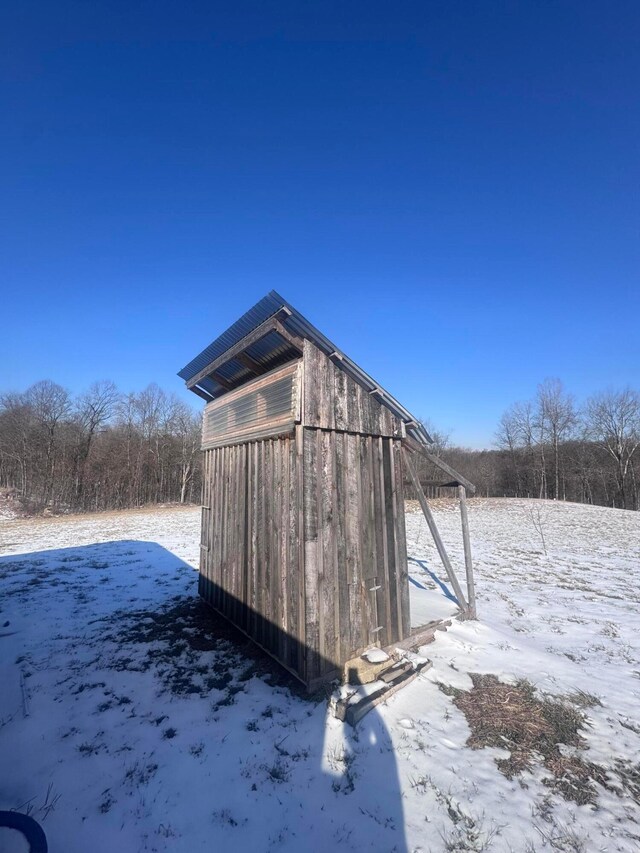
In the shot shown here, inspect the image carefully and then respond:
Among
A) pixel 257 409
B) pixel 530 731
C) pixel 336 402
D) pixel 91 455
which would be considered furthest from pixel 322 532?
pixel 91 455

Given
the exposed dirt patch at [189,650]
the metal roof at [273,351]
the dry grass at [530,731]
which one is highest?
the metal roof at [273,351]

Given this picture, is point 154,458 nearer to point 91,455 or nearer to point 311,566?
point 91,455

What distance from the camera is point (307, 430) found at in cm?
433

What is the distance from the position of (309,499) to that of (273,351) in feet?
7.50

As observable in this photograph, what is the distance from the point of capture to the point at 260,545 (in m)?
5.04

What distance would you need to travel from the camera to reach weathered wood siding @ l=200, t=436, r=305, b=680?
431 cm

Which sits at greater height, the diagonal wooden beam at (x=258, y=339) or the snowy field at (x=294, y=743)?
the diagonal wooden beam at (x=258, y=339)

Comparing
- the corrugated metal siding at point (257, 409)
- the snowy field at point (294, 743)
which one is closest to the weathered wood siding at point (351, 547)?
the corrugated metal siding at point (257, 409)

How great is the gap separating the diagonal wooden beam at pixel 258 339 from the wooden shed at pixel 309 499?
2cm

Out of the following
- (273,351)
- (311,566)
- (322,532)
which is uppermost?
(273,351)

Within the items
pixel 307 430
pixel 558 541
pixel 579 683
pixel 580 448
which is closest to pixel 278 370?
pixel 307 430

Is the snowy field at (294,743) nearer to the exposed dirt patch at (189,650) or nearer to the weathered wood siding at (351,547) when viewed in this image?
the exposed dirt patch at (189,650)

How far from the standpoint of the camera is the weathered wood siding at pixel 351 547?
13.6 ft

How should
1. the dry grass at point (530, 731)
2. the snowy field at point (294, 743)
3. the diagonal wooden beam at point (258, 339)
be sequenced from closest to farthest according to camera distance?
the snowy field at point (294, 743) → the dry grass at point (530, 731) → the diagonal wooden beam at point (258, 339)
